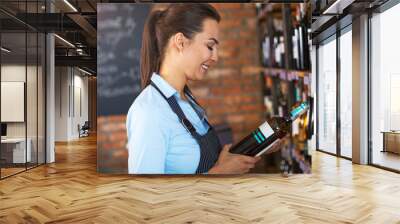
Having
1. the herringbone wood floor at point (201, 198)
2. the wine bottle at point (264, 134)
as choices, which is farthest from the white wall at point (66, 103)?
the wine bottle at point (264, 134)

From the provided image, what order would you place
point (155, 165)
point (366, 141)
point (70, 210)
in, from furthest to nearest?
point (366, 141) < point (155, 165) < point (70, 210)

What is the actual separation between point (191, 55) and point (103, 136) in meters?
1.86

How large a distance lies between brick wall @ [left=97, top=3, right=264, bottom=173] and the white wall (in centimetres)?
1014

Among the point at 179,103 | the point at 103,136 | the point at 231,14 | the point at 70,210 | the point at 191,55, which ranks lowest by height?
the point at 70,210

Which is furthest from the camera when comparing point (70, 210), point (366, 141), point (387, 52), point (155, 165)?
point (366, 141)

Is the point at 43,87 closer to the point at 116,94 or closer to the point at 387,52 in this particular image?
the point at 116,94

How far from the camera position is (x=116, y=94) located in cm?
630

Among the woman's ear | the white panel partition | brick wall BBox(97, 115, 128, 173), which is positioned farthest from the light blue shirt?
the white panel partition

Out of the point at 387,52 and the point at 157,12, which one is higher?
the point at 157,12

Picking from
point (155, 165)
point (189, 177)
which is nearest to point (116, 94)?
point (155, 165)

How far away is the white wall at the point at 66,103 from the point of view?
15672mm

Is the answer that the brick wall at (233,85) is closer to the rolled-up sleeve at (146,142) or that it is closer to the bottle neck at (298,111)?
the rolled-up sleeve at (146,142)

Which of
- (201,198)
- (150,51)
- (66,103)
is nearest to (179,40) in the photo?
(150,51)

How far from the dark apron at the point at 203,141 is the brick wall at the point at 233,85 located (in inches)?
7.9
